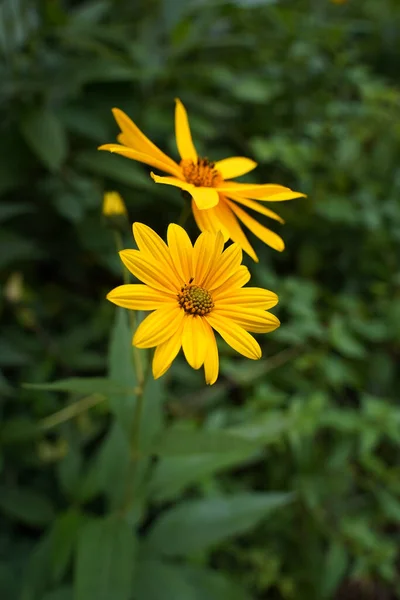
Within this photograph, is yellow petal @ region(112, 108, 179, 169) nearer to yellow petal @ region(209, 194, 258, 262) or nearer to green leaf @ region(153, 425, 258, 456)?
yellow petal @ region(209, 194, 258, 262)

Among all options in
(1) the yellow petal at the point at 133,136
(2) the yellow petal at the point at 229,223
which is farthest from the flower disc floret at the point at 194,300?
(1) the yellow petal at the point at 133,136

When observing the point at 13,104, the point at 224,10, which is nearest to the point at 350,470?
the point at 13,104

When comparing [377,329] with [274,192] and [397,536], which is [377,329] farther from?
[274,192]

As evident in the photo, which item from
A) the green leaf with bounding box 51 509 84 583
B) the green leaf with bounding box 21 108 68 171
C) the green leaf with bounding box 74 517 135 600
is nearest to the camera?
the green leaf with bounding box 74 517 135 600

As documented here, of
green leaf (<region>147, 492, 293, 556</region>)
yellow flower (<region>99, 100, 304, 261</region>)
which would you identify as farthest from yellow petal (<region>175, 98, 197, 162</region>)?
green leaf (<region>147, 492, 293, 556</region>)

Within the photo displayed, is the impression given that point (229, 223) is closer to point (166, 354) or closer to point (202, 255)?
point (202, 255)

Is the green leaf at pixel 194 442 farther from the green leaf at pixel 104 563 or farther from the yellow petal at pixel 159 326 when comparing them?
the yellow petal at pixel 159 326
